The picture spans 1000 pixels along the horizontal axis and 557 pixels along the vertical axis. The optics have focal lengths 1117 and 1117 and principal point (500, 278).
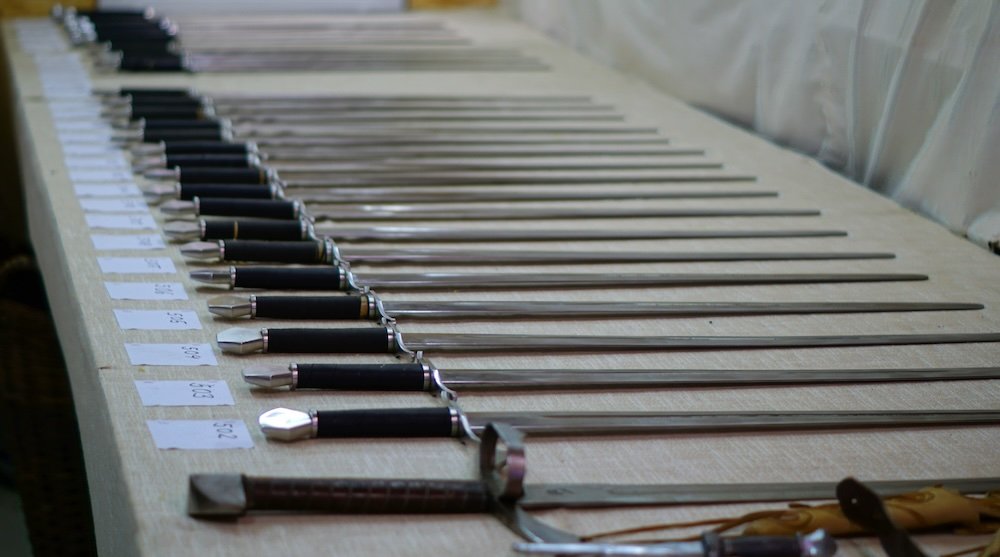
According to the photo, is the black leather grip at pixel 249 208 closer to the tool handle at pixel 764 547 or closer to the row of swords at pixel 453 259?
the row of swords at pixel 453 259

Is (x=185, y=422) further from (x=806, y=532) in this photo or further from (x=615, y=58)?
(x=615, y=58)

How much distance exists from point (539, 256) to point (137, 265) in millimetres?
549

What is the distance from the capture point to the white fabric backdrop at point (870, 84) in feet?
5.81

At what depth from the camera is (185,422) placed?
104 centimetres

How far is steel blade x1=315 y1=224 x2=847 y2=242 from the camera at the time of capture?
166 centimetres

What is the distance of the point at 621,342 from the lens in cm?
129

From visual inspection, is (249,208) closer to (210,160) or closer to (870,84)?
(210,160)

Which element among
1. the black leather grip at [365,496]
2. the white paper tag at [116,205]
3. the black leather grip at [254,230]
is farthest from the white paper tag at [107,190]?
the black leather grip at [365,496]

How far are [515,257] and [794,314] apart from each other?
15.6 inches


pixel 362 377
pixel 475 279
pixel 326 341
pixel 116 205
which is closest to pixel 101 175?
pixel 116 205

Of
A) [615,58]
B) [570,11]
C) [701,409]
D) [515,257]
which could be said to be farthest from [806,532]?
[570,11]

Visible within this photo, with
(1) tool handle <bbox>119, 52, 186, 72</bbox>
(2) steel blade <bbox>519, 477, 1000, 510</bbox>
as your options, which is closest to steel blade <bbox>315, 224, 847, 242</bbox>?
(2) steel blade <bbox>519, 477, 1000, 510</bbox>

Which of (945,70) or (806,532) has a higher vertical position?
(945,70)

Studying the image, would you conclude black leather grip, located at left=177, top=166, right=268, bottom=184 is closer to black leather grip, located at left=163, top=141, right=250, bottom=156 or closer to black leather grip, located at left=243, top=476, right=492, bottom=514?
black leather grip, located at left=163, top=141, right=250, bottom=156
